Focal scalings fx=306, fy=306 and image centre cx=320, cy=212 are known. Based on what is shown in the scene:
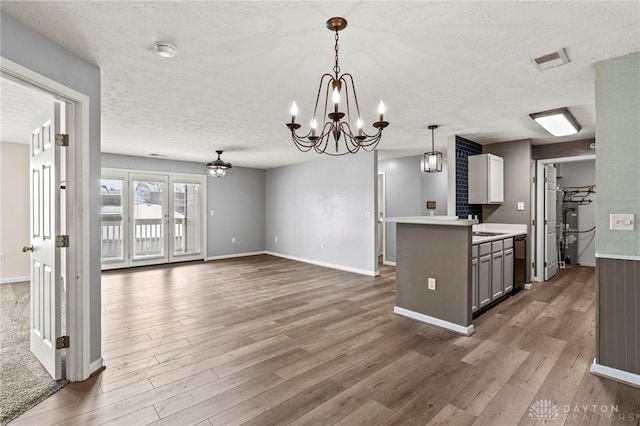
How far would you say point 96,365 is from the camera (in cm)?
240

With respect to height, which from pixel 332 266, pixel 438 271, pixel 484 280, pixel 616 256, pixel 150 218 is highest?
pixel 150 218

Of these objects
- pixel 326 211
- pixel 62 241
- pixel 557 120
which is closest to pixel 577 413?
pixel 557 120

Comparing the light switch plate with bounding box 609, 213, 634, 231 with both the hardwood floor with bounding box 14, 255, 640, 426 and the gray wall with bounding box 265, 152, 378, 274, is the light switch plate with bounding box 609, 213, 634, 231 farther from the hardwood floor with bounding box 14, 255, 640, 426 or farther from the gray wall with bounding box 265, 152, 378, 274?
the gray wall with bounding box 265, 152, 378, 274

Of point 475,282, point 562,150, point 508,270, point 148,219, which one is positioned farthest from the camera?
point 148,219

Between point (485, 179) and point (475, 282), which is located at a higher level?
point (485, 179)

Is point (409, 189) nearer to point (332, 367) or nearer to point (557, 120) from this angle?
point (557, 120)

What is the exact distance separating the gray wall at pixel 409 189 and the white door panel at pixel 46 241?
577 cm

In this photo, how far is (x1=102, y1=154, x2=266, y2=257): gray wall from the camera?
7.43 metres

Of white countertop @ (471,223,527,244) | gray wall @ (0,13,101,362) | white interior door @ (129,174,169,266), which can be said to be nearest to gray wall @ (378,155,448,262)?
white countertop @ (471,223,527,244)

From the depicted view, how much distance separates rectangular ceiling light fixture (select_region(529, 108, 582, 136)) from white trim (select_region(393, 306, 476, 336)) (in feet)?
8.23

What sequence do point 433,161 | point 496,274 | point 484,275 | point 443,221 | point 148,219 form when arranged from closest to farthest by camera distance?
1. point 443,221
2. point 484,275
3. point 496,274
4. point 433,161
5. point 148,219

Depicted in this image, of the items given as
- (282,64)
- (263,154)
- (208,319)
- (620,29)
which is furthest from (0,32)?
(263,154)

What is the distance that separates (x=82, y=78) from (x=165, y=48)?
2.48 ft

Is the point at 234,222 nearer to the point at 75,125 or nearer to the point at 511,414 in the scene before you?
the point at 75,125
